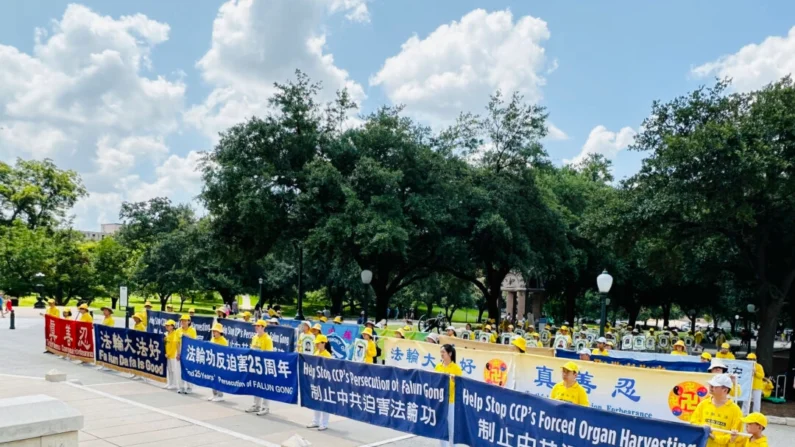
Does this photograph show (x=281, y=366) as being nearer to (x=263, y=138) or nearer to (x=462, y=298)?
(x=263, y=138)

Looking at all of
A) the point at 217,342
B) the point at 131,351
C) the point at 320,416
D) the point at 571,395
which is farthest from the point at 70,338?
the point at 571,395

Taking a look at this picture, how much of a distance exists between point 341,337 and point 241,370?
5826mm

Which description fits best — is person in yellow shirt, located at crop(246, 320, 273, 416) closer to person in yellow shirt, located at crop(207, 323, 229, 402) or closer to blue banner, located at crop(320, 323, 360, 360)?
person in yellow shirt, located at crop(207, 323, 229, 402)

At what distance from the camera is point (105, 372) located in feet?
53.4

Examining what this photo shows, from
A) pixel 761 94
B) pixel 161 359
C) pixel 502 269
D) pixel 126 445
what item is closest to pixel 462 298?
pixel 502 269

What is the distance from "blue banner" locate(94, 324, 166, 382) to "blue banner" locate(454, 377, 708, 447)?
29.1ft

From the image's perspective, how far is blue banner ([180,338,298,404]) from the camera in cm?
1127

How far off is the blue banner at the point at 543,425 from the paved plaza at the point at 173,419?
219cm

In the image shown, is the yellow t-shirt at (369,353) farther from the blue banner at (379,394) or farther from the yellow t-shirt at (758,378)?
the yellow t-shirt at (758,378)

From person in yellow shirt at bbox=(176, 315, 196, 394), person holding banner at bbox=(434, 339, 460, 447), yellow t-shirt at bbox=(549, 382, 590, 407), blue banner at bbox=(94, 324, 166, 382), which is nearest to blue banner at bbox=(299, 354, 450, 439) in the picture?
person holding banner at bbox=(434, 339, 460, 447)

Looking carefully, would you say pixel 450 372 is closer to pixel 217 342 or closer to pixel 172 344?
pixel 217 342

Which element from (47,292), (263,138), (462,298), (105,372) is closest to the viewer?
(105,372)

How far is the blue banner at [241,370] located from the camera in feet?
37.0

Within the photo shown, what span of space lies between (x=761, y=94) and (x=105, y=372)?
2160 centimetres
